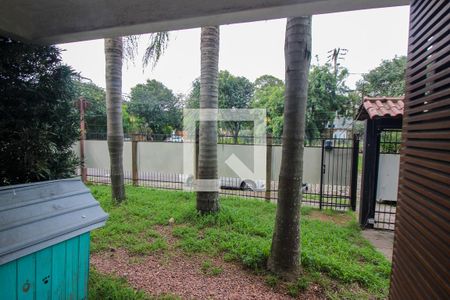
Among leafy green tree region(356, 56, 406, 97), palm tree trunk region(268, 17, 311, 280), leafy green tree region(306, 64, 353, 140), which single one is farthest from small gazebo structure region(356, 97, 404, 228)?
leafy green tree region(356, 56, 406, 97)

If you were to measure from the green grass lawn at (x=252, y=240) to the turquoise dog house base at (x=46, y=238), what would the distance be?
2.98 ft

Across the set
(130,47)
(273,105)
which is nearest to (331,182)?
(130,47)

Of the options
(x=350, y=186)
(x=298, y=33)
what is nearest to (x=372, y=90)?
(x=350, y=186)

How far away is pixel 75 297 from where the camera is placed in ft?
7.39

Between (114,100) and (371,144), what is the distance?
19.2 ft

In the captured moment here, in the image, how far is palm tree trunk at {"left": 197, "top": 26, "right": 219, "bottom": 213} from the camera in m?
4.86

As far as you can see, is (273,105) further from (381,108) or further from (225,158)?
(381,108)

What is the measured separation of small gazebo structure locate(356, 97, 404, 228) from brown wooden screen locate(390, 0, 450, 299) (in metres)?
3.32

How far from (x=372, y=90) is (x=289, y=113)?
17996 mm

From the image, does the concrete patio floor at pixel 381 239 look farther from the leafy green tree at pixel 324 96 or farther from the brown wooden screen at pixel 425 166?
the leafy green tree at pixel 324 96

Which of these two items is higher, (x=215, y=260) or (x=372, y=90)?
(x=372, y=90)

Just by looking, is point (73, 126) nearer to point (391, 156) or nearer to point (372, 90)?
point (391, 156)

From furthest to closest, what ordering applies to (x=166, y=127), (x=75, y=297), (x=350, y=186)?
(x=166, y=127)
(x=350, y=186)
(x=75, y=297)

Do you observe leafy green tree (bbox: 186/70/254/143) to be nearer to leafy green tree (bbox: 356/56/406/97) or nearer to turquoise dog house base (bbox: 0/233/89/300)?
leafy green tree (bbox: 356/56/406/97)
